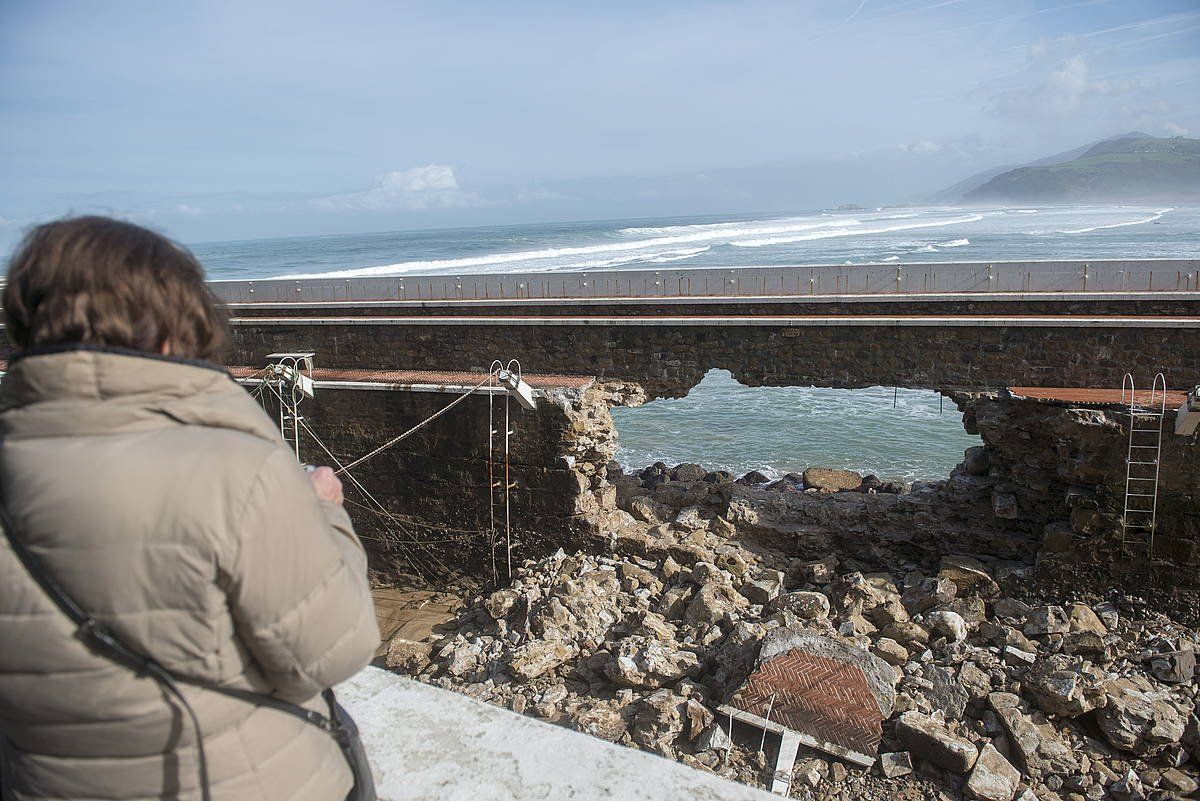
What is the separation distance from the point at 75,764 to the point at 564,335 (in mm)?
11341

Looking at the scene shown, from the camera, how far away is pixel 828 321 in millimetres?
11305

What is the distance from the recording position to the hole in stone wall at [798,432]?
18344mm

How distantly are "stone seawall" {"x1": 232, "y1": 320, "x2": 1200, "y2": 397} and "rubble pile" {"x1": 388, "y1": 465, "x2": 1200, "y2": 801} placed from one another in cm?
202

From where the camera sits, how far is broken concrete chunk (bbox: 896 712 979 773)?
20.9ft

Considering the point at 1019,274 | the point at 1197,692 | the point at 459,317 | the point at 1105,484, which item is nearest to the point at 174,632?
the point at 1197,692

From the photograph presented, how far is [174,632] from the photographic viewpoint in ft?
4.10

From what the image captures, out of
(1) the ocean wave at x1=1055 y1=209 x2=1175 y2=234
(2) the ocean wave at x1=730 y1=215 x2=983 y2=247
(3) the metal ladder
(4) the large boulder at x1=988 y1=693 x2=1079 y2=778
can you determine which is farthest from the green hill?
(4) the large boulder at x1=988 y1=693 x2=1079 y2=778

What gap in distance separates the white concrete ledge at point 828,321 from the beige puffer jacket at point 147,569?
10726 mm

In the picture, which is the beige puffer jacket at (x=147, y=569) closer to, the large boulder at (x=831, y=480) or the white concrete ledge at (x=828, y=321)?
the white concrete ledge at (x=828, y=321)

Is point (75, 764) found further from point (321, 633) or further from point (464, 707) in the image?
point (464, 707)

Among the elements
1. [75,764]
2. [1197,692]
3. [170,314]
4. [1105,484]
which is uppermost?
[170,314]

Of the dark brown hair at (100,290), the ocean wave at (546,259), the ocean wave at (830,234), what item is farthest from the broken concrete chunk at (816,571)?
the ocean wave at (830,234)

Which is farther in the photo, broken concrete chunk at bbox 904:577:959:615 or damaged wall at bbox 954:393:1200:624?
broken concrete chunk at bbox 904:577:959:615

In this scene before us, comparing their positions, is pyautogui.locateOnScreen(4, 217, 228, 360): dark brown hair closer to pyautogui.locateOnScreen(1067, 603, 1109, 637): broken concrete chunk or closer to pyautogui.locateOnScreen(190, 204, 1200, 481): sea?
pyautogui.locateOnScreen(190, 204, 1200, 481): sea
